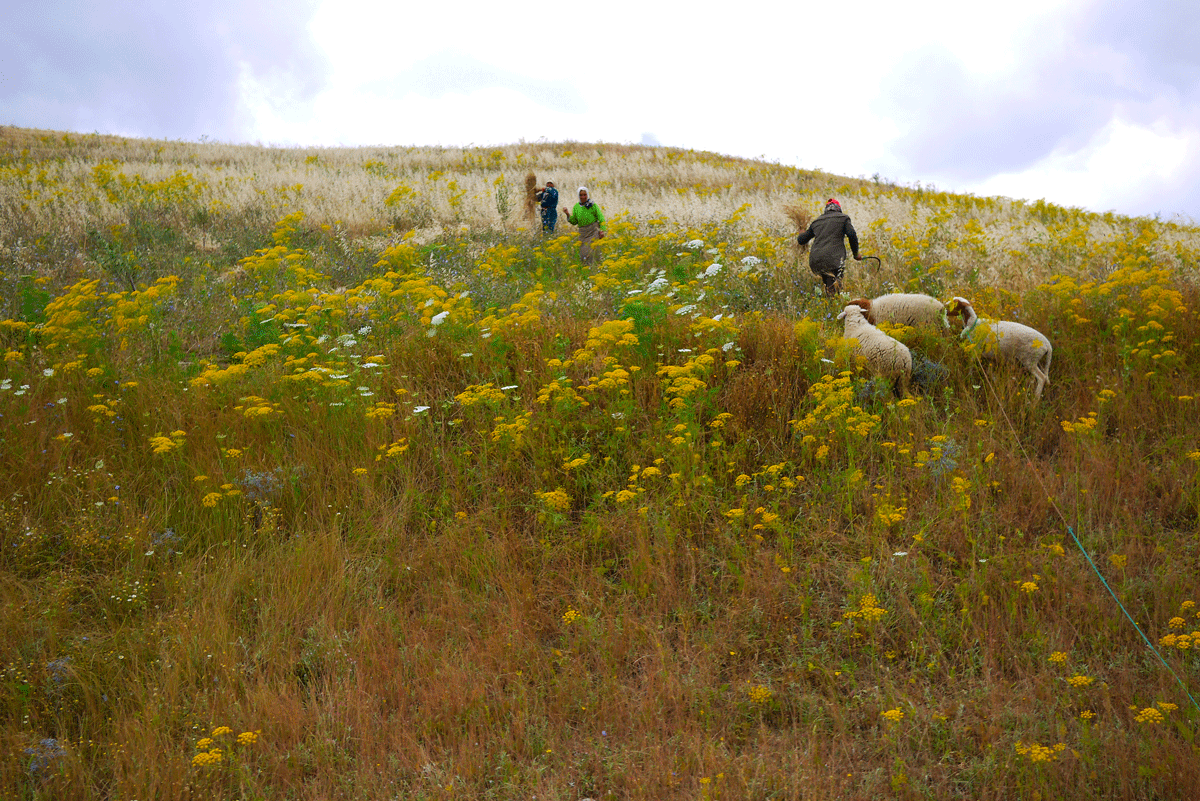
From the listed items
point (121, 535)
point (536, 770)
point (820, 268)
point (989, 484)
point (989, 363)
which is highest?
point (820, 268)

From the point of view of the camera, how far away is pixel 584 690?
10.4 feet

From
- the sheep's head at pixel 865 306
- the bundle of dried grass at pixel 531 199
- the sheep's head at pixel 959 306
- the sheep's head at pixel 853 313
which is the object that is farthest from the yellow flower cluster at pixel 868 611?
the bundle of dried grass at pixel 531 199

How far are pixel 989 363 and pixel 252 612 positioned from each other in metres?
5.80

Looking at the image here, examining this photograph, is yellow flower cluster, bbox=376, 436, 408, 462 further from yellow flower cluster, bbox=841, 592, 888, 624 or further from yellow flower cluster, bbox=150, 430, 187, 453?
yellow flower cluster, bbox=841, 592, 888, 624

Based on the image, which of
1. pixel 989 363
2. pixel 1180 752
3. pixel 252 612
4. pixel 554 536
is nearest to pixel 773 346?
pixel 989 363

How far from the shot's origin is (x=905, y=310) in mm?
6152

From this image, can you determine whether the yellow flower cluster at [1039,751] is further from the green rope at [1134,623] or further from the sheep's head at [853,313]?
the sheep's head at [853,313]

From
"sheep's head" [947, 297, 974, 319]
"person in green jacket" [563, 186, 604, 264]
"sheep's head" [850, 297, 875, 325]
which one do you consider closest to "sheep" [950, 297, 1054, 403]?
"sheep's head" [947, 297, 974, 319]

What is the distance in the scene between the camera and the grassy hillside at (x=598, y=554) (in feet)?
9.31

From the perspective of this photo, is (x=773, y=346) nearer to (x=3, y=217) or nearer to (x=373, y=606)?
(x=373, y=606)

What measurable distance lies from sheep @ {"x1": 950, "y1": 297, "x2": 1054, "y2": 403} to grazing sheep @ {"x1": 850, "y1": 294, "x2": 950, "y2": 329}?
0.52m

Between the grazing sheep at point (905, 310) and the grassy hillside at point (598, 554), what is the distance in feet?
1.42

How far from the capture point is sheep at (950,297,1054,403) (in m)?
5.29

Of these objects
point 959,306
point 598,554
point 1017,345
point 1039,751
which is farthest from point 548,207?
point 1039,751
